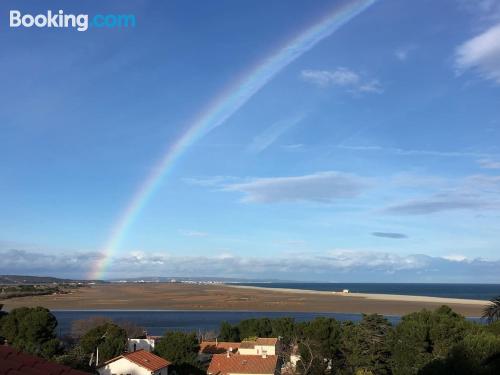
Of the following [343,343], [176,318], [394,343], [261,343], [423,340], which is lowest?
[176,318]

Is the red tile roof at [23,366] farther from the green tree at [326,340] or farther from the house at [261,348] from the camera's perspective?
the house at [261,348]

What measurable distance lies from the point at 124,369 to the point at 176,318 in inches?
2856

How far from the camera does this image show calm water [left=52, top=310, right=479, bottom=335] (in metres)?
91.5

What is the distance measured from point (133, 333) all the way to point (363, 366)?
110ft

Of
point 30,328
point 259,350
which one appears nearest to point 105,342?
point 30,328

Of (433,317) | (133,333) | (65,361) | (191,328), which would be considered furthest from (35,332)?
(191,328)

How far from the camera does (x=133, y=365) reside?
Answer: 40.4 m

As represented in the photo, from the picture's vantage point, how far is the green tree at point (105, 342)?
48.9 meters

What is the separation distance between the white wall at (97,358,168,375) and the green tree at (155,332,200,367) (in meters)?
5.71

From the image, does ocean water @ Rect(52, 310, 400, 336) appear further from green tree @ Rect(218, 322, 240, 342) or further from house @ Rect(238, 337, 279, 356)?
house @ Rect(238, 337, 279, 356)

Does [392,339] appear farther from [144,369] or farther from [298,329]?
[144,369]

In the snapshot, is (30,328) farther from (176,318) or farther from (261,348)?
(176,318)

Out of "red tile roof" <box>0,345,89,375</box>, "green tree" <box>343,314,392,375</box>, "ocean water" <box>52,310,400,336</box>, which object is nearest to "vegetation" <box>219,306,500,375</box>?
"green tree" <box>343,314,392,375</box>

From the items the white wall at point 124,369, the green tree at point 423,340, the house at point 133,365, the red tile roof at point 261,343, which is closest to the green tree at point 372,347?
the green tree at point 423,340
